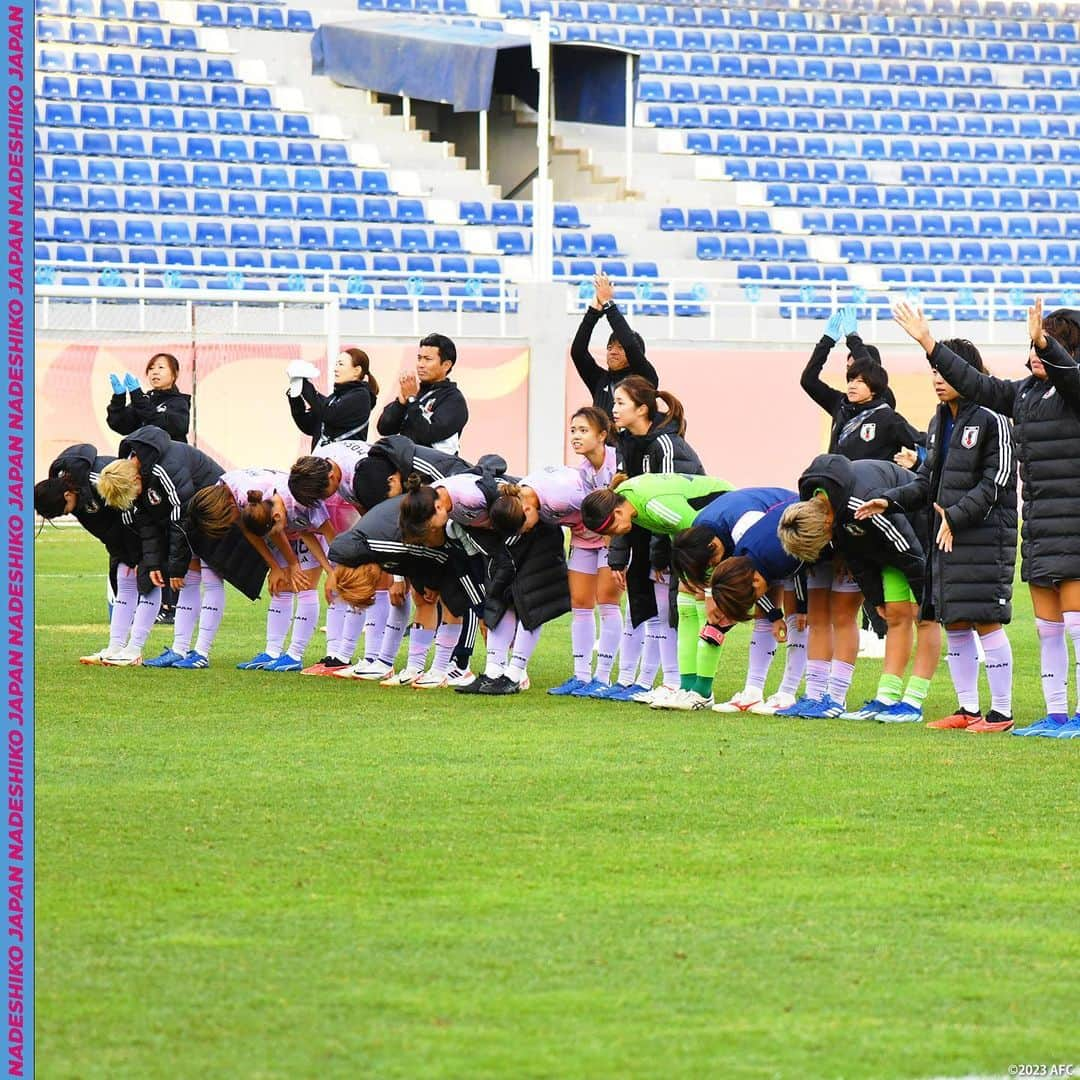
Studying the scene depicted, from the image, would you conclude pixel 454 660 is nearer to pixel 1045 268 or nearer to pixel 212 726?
pixel 212 726

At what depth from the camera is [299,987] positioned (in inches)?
194

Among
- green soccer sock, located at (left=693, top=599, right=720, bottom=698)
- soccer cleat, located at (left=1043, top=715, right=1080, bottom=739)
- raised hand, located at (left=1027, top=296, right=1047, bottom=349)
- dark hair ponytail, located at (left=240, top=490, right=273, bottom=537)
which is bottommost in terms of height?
soccer cleat, located at (left=1043, top=715, right=1080, bottom=739)

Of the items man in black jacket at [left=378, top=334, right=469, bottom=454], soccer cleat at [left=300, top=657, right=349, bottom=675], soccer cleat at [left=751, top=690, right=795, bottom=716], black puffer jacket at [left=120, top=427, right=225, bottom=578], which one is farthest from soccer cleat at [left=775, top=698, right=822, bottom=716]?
black puffer jacket at [left=120, top=427, right=225, bottom=578]

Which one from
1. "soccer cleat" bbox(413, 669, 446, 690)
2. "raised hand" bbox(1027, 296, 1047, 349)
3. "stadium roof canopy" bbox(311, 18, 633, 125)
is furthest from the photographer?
"stadium roof canopy" bbox(311, 18, 633, 125)

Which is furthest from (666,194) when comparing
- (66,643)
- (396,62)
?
(66,643)

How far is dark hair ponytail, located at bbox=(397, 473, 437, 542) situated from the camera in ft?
33.3

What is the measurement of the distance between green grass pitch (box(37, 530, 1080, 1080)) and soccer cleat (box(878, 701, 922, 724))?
10.8 inches

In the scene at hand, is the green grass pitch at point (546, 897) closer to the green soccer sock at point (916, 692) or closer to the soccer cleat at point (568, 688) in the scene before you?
the green soccer sock at point (916, 692)

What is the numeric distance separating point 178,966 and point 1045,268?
91.7 feet

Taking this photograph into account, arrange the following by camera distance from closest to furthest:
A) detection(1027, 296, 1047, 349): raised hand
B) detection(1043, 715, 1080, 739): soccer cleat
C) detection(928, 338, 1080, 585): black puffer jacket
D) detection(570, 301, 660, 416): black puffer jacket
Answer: detection(1027, 296, 1047, 349): raised hand → detection(928, 338, 1080, 585): black puffer jacket → detection(1043, 715, 1080, 739): soccer cleat → detection(570, 301, 660, 416): black puffer jacket

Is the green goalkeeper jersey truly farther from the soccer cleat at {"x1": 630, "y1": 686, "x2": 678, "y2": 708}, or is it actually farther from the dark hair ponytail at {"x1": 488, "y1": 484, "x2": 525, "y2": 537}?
the soccer cleat at {"x1": 630, "y1": 686, "x2": 678, "y2": 708}

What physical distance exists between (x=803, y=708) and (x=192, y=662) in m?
3.93

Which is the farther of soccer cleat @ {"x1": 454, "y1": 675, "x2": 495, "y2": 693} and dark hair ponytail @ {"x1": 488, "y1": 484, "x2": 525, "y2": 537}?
soccer cleat @ {"x1": 454, "y1": 675, "x2": 495, "y2": 693}

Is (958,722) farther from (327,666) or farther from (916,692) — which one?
A: (327,666)
